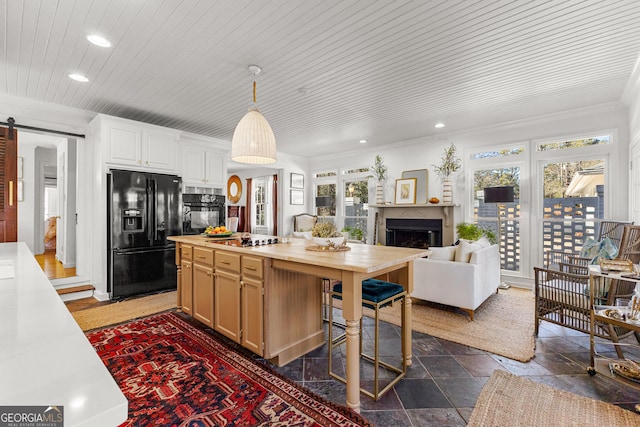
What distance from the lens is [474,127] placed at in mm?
5211

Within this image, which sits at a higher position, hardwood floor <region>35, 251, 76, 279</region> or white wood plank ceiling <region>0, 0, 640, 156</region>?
white wood plank ceiling <region>0, 0, 640, 156</region>

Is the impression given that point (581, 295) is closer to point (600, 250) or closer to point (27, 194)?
point (600, 250)

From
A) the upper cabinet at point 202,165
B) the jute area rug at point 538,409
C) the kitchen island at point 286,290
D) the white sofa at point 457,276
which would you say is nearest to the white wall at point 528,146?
the white sofa at point 457,276

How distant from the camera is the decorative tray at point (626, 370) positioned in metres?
1.86

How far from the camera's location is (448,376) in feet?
7.30

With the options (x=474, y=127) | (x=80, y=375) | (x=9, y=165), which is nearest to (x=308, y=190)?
(x=474, y=127)

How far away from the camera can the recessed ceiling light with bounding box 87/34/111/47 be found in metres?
2.49

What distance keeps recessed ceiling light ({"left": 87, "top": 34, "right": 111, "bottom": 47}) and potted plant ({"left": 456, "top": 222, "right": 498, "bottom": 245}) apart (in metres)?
5.39

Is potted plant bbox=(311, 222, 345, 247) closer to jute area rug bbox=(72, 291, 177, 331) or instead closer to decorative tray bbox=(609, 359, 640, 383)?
decorative tray bbox=(609, 359, 640, 383)

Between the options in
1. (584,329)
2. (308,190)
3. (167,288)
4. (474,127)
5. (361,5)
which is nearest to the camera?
(361,5)

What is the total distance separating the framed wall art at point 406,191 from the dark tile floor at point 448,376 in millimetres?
3523

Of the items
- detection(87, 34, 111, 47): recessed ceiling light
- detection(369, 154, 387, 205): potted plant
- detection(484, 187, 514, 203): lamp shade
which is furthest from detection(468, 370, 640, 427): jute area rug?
detection(369, 154, 387, 205): potted plant

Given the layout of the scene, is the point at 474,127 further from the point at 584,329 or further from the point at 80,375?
the point at 80,375

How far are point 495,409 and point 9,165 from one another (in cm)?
574
